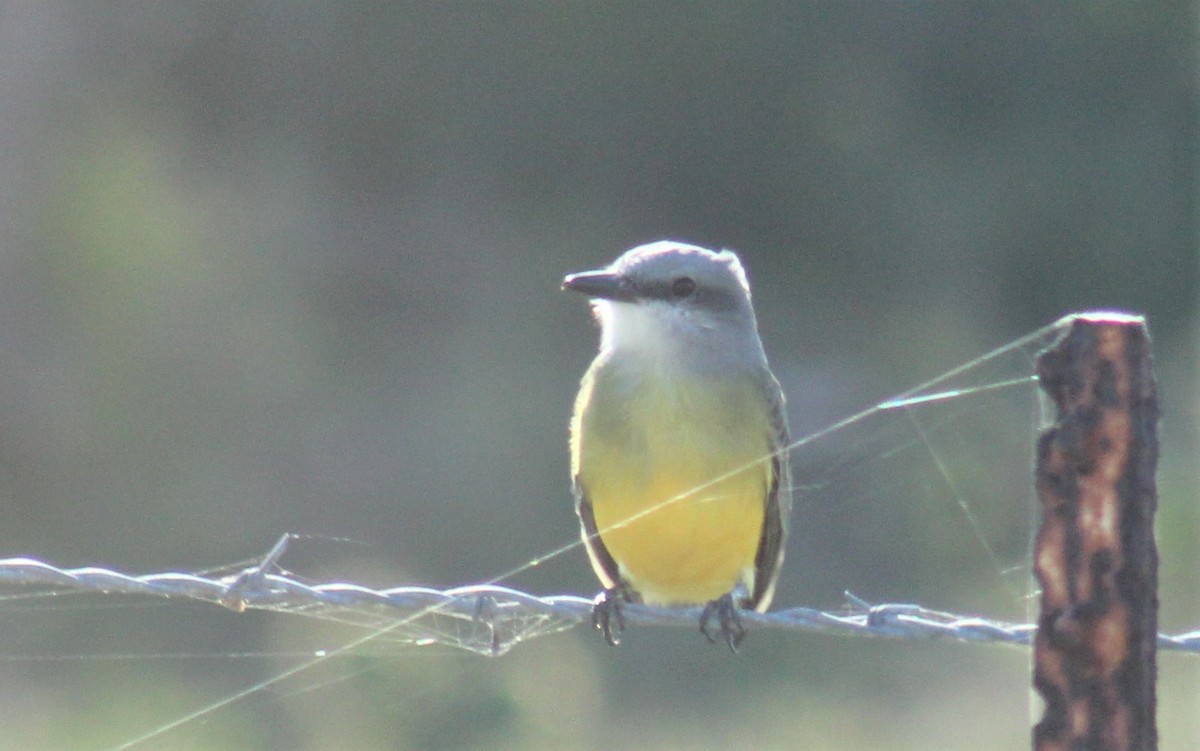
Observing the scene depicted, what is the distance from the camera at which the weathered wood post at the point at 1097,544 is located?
7.35 ft

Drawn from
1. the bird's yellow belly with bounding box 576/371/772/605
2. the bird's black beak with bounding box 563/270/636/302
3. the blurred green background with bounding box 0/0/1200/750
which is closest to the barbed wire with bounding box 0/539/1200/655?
the bird's yellow belly with bounding box 576/371/772/605

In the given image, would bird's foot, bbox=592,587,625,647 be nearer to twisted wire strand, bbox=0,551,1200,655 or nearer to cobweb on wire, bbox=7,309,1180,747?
cobweb on wire, bbox=7,309,1180,747

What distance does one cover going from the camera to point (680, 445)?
→ 452 cm

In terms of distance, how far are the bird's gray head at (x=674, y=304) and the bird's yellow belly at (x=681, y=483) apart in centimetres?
23

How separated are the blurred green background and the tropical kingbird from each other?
155cm

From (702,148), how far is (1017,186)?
9.07 ft

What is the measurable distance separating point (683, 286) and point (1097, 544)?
111 inches

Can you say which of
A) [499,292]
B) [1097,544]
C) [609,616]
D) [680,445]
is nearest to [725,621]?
[609,616]

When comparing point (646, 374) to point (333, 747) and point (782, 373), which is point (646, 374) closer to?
point (333, 747)

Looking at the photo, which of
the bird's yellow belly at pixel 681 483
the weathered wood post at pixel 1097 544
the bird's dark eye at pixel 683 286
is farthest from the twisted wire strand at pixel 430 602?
the bird's dark eye at pixel 683 286

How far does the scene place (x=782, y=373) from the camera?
12.6 meters

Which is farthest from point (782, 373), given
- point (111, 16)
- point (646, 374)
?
point (646, 374)

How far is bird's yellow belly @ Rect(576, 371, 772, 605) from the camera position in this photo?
4.51 meters

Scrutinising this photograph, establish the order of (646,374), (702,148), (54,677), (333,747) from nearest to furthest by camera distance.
Answer: (646,374) < (333,747) < (54,677) < (702,148)
